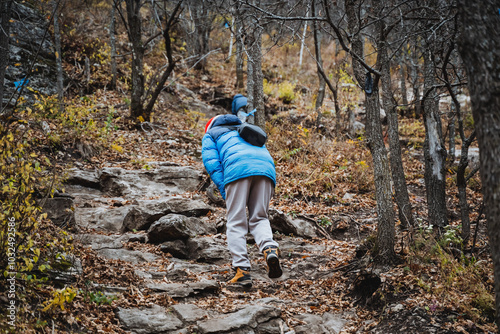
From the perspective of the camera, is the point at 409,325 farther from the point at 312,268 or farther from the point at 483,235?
the point at 483,235

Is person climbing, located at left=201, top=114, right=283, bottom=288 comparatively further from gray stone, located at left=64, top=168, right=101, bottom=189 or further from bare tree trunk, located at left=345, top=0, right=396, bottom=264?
gray stone, located at left=64, top=168, right=101, bottom=189

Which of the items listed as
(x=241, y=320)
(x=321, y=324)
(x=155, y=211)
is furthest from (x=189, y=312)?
(x=155, y=211)

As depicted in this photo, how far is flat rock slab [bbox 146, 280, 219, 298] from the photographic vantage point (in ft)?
12.3

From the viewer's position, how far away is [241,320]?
3.11 m

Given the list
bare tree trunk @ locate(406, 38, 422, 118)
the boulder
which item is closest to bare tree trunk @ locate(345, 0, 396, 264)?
bare tree trunk @ locate(406, 38, 422, 118)

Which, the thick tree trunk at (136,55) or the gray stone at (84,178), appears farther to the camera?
the thick tree trunk at (136,55)

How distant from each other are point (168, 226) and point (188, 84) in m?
11.8

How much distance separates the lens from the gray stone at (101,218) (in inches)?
243

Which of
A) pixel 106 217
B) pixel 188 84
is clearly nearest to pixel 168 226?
pixel 106 217

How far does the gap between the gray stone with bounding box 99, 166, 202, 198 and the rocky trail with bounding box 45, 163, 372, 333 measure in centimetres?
2

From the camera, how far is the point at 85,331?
262 centimetres

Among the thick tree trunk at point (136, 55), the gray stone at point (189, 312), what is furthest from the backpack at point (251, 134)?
the thick tree trunk at point (136, 55)

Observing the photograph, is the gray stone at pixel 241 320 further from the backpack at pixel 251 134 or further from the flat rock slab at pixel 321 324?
the backpack at pixel 251 134

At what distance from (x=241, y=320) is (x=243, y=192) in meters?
1.63
